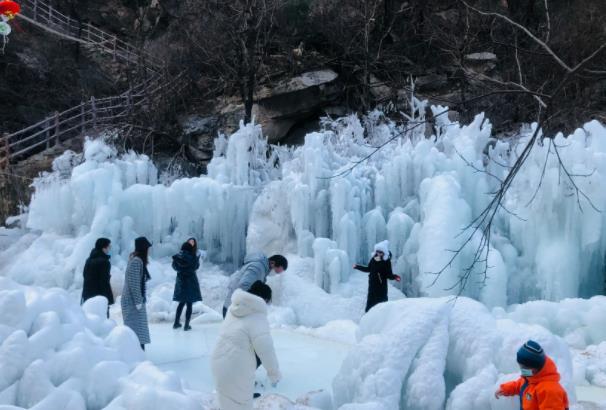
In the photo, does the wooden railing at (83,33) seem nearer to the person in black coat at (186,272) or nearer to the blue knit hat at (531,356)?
the person in black coat at (186,272)

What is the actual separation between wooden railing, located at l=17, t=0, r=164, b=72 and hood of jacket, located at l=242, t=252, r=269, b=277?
1680 centimetres

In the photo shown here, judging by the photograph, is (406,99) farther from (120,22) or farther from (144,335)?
(144,335)

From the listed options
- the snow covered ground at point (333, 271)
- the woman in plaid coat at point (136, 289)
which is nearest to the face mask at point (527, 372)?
the snow covered ground at point (333, 271)

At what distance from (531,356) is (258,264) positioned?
105 inches

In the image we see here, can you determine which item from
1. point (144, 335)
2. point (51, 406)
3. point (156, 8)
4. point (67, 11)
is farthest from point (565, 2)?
point (51, 406)

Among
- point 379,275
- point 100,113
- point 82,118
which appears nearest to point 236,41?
point 100,113

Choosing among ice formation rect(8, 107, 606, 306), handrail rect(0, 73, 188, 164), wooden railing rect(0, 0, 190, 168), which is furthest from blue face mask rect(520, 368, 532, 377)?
handrail rect(0, 73, 188, 164)

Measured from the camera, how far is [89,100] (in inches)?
790

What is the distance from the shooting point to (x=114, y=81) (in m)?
21.8

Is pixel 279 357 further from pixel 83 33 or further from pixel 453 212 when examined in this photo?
pixel 83 33

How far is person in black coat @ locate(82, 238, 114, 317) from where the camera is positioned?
6484 millimetres

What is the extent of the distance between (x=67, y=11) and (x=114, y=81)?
4.34 metres

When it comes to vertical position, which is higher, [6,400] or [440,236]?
[440,236]

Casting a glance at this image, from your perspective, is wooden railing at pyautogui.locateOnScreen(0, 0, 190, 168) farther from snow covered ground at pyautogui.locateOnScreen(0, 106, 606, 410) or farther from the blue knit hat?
the blue knit hat
